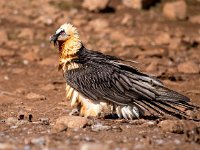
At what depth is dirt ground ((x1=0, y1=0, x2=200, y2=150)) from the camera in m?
8.91

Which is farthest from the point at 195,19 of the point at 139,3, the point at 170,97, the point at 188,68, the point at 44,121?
the point at 44,121

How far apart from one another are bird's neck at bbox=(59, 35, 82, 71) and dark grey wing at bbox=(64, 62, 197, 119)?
0.84ft

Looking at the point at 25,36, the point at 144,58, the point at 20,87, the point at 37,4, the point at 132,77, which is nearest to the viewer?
the point at 132,77

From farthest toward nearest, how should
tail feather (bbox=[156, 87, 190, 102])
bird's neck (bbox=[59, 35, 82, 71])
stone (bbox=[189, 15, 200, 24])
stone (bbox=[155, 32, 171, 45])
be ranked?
stone (bbox=[189, 15, 200, 24])
stone (bbox=[155, 32, 171, 45])
bird's neck (bbox=[59, 35, 82, 71])
tail feather (bbox=[156, 87, 190, 102])

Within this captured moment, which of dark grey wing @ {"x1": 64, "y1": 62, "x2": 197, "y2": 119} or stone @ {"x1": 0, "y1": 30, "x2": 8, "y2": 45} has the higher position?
stone @ {"x1": 0, "y1": 30, "x2": 8, "y2": 45}

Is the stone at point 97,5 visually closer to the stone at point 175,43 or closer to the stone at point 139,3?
the stone at point 139,3

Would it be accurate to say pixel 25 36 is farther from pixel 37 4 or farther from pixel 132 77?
pixel 132 77

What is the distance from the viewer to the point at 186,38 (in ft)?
68.1

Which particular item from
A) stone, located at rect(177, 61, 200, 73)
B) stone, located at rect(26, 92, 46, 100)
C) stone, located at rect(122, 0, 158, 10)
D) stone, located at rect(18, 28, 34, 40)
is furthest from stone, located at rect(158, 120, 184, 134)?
stone, located at rect(122, 0, 158, 10)

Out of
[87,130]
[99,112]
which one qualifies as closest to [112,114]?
[99,112]

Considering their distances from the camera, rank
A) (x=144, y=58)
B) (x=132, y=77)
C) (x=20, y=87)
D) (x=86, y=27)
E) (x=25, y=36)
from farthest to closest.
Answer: (x=86, y=27) → (x=25, y=36) → (x=144, y=58) → (x=20, y=87) → (x=132, y=77)

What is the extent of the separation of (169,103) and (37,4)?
1296 cm

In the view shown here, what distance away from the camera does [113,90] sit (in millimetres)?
10594

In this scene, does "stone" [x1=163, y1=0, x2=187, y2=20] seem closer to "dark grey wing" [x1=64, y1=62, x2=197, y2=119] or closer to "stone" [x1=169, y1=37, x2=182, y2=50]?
"stone" [x1=169, y1=37, x2=182, y2=50]
